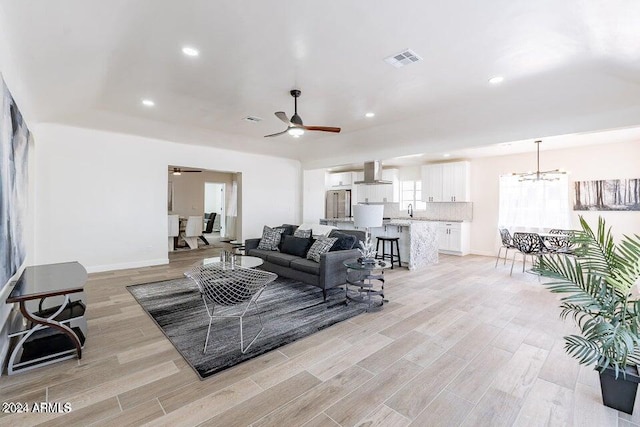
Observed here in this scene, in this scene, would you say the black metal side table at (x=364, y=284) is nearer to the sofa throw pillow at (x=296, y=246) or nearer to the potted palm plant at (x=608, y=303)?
the sofa throw pillow at (x=296, y=246)

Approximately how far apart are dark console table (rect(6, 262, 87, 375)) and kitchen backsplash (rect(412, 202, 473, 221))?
323 inches

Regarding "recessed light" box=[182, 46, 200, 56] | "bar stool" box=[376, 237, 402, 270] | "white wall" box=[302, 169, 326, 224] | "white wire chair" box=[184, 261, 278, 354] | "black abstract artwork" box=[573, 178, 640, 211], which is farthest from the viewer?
"white wall" box=[302, 169, 326, 224]

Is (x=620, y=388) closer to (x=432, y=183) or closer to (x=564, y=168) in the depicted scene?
(x=564, y=168)

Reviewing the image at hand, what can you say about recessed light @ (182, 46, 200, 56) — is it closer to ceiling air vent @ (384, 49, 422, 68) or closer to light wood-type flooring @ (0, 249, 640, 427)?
ceiling air vent @ (384, 49, 422, 68)

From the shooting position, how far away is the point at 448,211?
8406mm

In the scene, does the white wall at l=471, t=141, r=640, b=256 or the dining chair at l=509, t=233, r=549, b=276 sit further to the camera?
the white wall at l=471, t=141, r=640, b=256

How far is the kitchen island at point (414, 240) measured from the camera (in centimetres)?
598

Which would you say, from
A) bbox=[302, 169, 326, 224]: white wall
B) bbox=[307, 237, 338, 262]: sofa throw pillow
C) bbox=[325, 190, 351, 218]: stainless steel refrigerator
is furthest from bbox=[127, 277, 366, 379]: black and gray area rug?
bbox=[325, 190, 351, 218]: stainless steel refrigerator

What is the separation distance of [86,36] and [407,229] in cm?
562

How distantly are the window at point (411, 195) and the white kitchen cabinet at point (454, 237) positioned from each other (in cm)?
112

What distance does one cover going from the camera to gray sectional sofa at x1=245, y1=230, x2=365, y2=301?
13.1 ft

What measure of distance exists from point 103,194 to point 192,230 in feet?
10.0

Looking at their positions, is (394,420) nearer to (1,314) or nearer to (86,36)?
(1,314)

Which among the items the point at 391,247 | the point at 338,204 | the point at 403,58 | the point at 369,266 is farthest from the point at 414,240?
the point at 338,204
